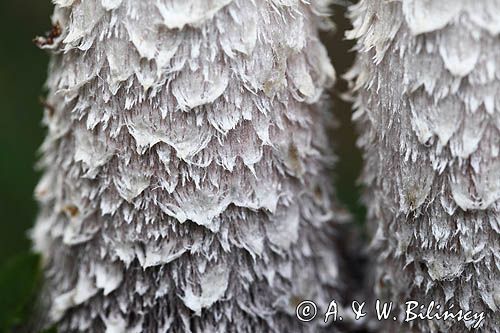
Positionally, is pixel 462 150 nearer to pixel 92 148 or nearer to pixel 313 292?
pixel 313 292

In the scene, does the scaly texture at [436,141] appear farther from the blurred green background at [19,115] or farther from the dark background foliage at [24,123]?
the blurred green background at [19,115]

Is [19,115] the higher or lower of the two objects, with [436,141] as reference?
lower

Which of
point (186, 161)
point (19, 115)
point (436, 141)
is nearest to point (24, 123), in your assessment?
point (19, 115)

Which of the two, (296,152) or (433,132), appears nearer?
(433,132)

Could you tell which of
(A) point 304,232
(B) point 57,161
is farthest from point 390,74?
(B) point 57,161

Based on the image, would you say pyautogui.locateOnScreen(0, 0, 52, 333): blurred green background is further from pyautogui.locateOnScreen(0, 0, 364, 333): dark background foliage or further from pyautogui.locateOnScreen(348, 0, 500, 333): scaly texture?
pyautogui.locateOnScreen(348, 0, 500, 333): scaly texture

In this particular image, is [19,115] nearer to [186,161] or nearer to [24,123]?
[24,123]

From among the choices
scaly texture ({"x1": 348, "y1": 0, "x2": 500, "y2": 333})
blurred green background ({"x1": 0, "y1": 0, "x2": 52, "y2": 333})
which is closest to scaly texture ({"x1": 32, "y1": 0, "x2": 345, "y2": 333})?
scaly texture ({"x1": 348, "y1": 0, "x2": 500, "y2": 333})
